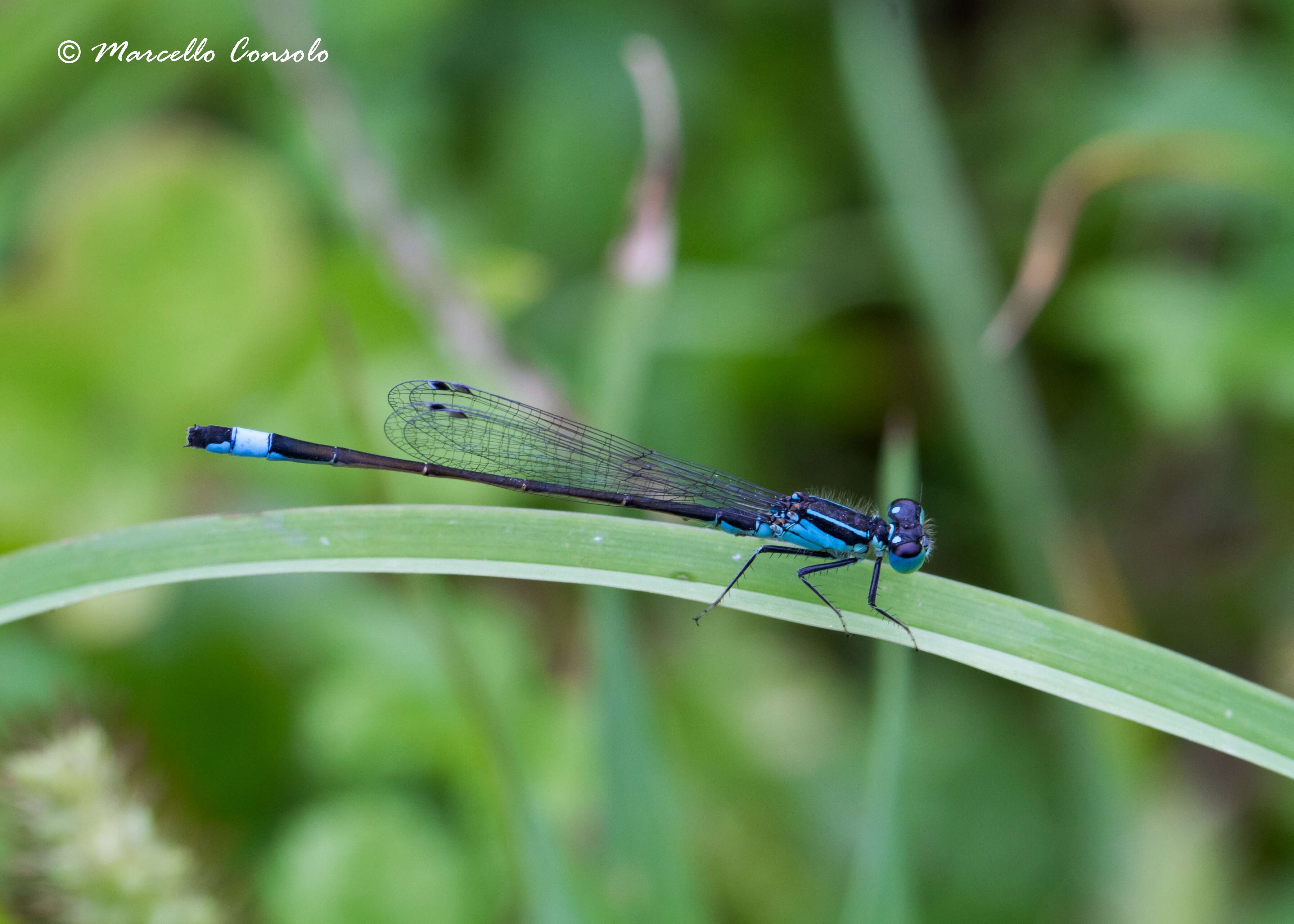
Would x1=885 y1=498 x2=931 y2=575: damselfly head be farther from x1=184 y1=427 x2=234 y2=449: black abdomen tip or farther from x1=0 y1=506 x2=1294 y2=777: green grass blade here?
x1=184 y1=427 x2=234 y2=449: black abdomen tip

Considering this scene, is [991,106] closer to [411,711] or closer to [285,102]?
[285,102]

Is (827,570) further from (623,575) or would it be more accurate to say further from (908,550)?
(623,575)

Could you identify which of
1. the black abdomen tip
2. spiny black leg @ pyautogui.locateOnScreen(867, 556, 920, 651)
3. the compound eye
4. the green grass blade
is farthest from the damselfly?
the green grass blade

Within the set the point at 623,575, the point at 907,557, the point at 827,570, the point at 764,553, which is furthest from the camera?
the point at 907,557

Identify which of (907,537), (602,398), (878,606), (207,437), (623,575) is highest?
(602,398)

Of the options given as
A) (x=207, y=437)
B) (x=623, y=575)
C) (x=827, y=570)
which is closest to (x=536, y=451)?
(x=207, y=437)

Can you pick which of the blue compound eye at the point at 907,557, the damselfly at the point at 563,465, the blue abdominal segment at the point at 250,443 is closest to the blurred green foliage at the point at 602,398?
the damselfly at the point at 563,465
